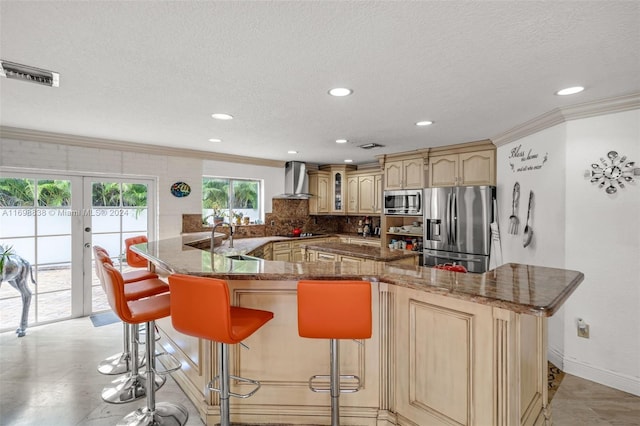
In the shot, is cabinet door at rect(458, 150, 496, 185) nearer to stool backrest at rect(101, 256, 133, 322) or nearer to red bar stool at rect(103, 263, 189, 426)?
red bar stool at rect(103, 263, 189, 426)

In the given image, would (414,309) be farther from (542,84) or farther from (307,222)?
(307,222)

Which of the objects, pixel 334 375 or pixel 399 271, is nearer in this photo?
pixel 334 375

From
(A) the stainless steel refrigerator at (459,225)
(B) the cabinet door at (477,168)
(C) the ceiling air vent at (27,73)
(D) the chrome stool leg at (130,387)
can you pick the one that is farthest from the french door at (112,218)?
(B) the cabinet door at (477,168)

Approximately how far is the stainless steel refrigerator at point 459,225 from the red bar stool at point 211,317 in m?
3.10

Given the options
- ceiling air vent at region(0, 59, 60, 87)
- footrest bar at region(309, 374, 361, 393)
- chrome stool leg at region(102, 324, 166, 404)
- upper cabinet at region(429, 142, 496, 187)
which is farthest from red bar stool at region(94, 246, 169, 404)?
upper cabinet at region(429, 142, 496, 187)

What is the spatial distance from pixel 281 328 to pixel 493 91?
2.26 m

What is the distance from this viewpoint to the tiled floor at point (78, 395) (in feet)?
7.21

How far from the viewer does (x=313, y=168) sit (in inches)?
250

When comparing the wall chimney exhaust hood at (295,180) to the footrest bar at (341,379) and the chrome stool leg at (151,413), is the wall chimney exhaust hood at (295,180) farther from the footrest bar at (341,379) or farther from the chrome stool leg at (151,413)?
the footrest bar at (341,379)

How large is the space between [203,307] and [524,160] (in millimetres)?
3414

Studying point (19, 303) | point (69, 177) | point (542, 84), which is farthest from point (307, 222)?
point (542, 84)

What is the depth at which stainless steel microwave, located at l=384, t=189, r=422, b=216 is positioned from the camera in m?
4.70

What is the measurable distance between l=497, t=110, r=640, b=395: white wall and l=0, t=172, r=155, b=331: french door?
4970mm

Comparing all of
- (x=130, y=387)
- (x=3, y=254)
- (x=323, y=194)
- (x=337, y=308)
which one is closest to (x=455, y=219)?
(x=323, y=194)
